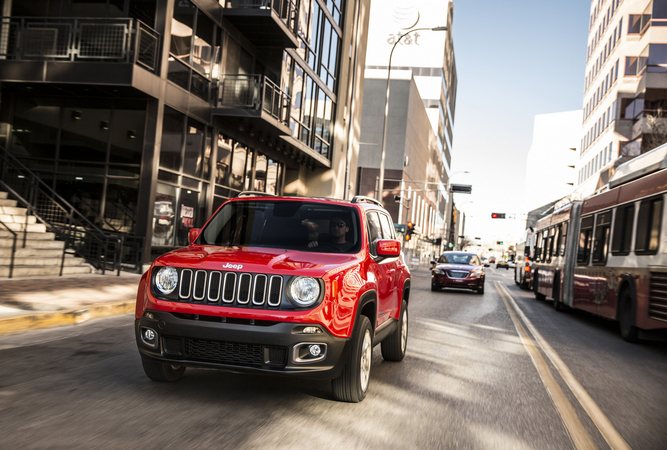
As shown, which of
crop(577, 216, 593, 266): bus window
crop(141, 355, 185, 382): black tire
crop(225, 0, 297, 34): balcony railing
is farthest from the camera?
crop(225, 0, 297, 34): balcony railing

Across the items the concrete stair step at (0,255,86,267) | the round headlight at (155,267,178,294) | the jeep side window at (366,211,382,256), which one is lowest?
the concrete stair step at (0,255,86,267)

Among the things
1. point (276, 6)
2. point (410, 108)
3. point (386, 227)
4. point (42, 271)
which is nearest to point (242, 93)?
point (276, 6)

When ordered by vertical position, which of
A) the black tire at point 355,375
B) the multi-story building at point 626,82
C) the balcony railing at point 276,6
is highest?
the multi-story building at point 626,82

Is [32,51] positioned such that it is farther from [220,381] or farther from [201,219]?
[220,381]

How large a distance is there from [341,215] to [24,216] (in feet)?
39.6

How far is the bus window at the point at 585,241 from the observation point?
1477cm

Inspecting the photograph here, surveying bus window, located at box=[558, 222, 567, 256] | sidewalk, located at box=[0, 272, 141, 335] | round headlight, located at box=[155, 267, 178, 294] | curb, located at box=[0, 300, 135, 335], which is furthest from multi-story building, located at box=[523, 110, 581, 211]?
round headlight, located at box=[155, 267, 178, 294]

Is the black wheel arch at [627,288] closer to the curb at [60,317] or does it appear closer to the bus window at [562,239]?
the bus window at [562,239]

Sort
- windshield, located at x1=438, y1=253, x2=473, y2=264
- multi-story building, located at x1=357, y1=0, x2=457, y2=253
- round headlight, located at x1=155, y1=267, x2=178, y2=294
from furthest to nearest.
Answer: multi-story building, located at x1=357, y1=0, x2=457, y2=253 → windshield, located at x1=438, y1=253, x2=473, y2=264 → round headlight, located at x1=155, y1=267, x2=178, y2=294

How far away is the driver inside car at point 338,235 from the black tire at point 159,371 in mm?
1694

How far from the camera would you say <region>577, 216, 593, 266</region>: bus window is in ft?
48.4

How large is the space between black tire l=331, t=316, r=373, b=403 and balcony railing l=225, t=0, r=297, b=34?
18120 millimetres

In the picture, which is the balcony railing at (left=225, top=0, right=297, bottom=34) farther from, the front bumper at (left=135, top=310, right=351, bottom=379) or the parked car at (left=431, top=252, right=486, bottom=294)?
the front bumper at (left=135, top=310, right=351, bottom=379)

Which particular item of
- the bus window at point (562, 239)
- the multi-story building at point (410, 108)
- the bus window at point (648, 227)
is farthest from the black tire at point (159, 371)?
the multi-story building at point (410, 108)
